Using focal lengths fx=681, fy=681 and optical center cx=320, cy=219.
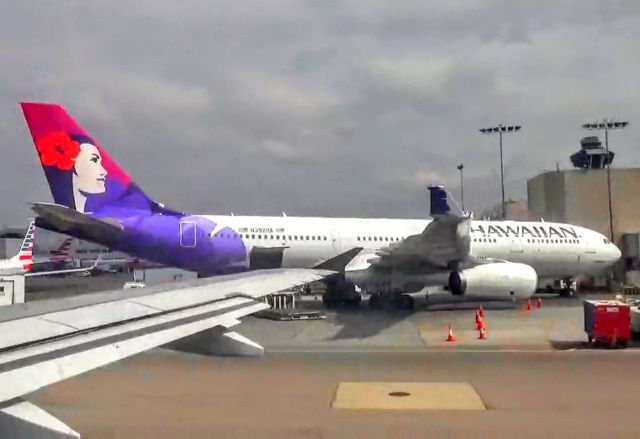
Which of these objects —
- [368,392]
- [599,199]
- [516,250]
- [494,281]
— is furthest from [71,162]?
[599,199]

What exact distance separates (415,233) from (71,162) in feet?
40.8

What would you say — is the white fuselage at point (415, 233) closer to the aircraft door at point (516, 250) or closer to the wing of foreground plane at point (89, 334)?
the aircraft door at point (516, 250)

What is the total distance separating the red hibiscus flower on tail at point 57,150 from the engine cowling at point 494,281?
41.3ft

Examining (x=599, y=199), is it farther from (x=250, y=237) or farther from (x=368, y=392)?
(x=368, y=392)

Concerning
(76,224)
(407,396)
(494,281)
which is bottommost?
(407,396)

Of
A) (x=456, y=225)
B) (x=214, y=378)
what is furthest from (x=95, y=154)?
(x=214, y=378)

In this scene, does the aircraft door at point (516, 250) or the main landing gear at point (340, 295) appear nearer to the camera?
the main landing gear at point (340, 295)

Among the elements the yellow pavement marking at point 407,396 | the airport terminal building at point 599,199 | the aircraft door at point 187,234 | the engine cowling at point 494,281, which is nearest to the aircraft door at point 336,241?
the engine cowling at point 494,281

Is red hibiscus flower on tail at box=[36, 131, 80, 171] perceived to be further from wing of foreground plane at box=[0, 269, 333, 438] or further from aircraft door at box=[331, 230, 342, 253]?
wing of foreground plane at box=[0, 269, 333, 438]

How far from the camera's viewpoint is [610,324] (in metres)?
13.8

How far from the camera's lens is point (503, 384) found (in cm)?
957

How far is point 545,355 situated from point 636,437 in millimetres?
6192

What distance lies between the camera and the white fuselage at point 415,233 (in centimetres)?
2336

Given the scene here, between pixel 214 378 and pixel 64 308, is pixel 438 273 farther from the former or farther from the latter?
pixel 64 308
